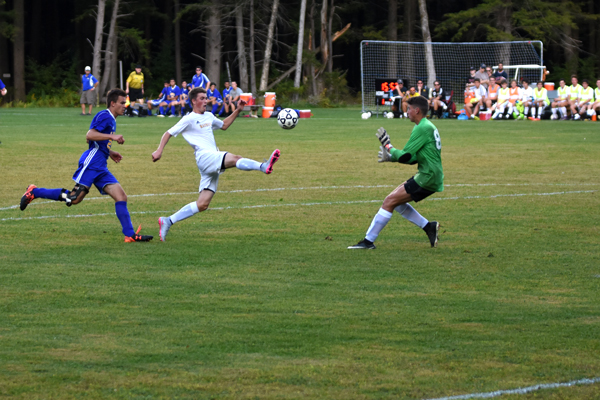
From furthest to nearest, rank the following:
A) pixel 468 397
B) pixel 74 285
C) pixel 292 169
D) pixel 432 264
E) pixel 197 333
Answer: pixel 292 169 < pixel 432 264 < pixel 74 285 < pixel 197 333 < pixel 468 397

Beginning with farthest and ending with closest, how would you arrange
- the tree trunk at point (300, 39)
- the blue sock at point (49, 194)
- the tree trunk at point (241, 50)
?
1. the tree trunk at point (241, 50)
2. the tree trunk at point (300, 39)
3. the blue sock at point (49, 194)

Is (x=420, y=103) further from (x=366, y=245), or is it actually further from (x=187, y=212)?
(x=187, y=212)

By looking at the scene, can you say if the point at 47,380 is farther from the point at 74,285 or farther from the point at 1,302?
the point at 74,285

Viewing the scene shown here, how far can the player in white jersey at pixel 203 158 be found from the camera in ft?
28.7

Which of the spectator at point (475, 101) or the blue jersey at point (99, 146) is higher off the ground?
the spectator at point (475, 101)

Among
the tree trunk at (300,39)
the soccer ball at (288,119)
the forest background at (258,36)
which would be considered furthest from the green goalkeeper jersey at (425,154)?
the tree trunk at (300,39)

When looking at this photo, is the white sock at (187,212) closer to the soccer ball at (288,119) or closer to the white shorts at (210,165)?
the white shorts at (210,165)

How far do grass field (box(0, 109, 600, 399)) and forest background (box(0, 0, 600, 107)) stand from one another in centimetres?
3214

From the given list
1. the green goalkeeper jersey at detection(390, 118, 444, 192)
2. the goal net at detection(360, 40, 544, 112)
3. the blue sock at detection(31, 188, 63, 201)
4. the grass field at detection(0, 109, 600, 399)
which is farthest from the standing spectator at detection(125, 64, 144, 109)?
the green goalkeeper jersey at detection(390, 118, 444, 192)

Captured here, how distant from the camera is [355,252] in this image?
8.23m

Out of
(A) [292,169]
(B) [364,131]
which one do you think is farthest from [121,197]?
(B) [364,131]

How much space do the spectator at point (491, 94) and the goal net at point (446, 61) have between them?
6.94 m

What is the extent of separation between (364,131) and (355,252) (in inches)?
701

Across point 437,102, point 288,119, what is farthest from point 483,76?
point 288,119
